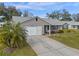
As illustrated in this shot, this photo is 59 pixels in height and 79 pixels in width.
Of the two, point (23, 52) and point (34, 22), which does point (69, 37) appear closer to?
point (34, 22)

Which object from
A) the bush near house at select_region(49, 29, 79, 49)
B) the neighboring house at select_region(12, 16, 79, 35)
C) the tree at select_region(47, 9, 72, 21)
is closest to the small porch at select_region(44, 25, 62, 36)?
the neighboring house at select_region(12, 16, 79, 35)

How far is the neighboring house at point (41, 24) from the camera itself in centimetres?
1515

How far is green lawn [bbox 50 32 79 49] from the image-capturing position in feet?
49.6

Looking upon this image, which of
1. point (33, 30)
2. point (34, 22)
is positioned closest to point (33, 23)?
point (34, 22)

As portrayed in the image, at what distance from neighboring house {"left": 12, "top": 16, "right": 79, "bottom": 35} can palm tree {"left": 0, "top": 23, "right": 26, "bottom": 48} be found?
0.17 meters

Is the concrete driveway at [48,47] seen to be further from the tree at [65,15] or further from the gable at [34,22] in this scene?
the tree at [65,15]

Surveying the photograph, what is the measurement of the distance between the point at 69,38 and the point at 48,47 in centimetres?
67

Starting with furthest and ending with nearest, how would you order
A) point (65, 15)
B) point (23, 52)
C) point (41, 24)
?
point (41, 24) < point (65, 15) < point (23, 52)

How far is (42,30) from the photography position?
15.2m

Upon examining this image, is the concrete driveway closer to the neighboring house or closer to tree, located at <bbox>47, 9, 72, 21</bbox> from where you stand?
Result: the neighboring house

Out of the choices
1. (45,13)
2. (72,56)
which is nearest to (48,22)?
(45,13)

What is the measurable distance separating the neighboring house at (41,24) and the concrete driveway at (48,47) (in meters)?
0.20

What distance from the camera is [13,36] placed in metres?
15.3

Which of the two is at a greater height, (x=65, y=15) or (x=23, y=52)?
(x=65, y=15)
